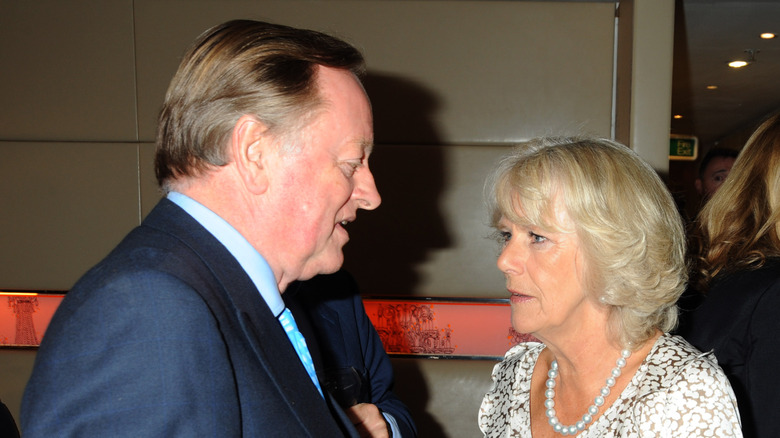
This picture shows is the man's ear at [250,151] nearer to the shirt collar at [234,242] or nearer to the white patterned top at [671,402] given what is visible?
the shirt collar at [234,242]

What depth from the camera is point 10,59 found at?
10.6 ft

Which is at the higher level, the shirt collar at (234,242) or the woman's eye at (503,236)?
the shirt collar at (234,242)

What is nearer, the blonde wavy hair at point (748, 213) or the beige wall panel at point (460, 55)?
the blonde wavy hair at point (748, 213)

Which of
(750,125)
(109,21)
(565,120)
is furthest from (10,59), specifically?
(750,125)

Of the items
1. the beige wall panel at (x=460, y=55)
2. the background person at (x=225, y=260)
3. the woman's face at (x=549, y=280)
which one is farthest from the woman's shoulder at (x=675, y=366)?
the beige wall panel at (x=460, y=55)

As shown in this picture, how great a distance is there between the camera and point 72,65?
3238 millimetres

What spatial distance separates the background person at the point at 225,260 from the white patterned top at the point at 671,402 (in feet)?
2.13

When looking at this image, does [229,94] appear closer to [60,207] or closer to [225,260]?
[225,260]

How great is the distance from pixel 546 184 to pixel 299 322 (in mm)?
662

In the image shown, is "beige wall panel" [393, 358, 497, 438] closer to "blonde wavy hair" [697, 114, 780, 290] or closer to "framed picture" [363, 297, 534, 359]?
"framed picture" [363, 297, 534, 359]

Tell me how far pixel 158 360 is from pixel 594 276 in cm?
105

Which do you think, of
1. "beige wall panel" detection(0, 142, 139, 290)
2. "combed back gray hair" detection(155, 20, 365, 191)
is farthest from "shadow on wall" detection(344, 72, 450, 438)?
"combed back gray hair" detection(155, 20, 365, 191)

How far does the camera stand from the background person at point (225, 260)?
2.29ft

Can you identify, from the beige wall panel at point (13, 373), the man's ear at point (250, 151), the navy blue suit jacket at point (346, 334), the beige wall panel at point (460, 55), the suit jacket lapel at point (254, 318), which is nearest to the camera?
the suit jacket lapel at point (254, 318)
